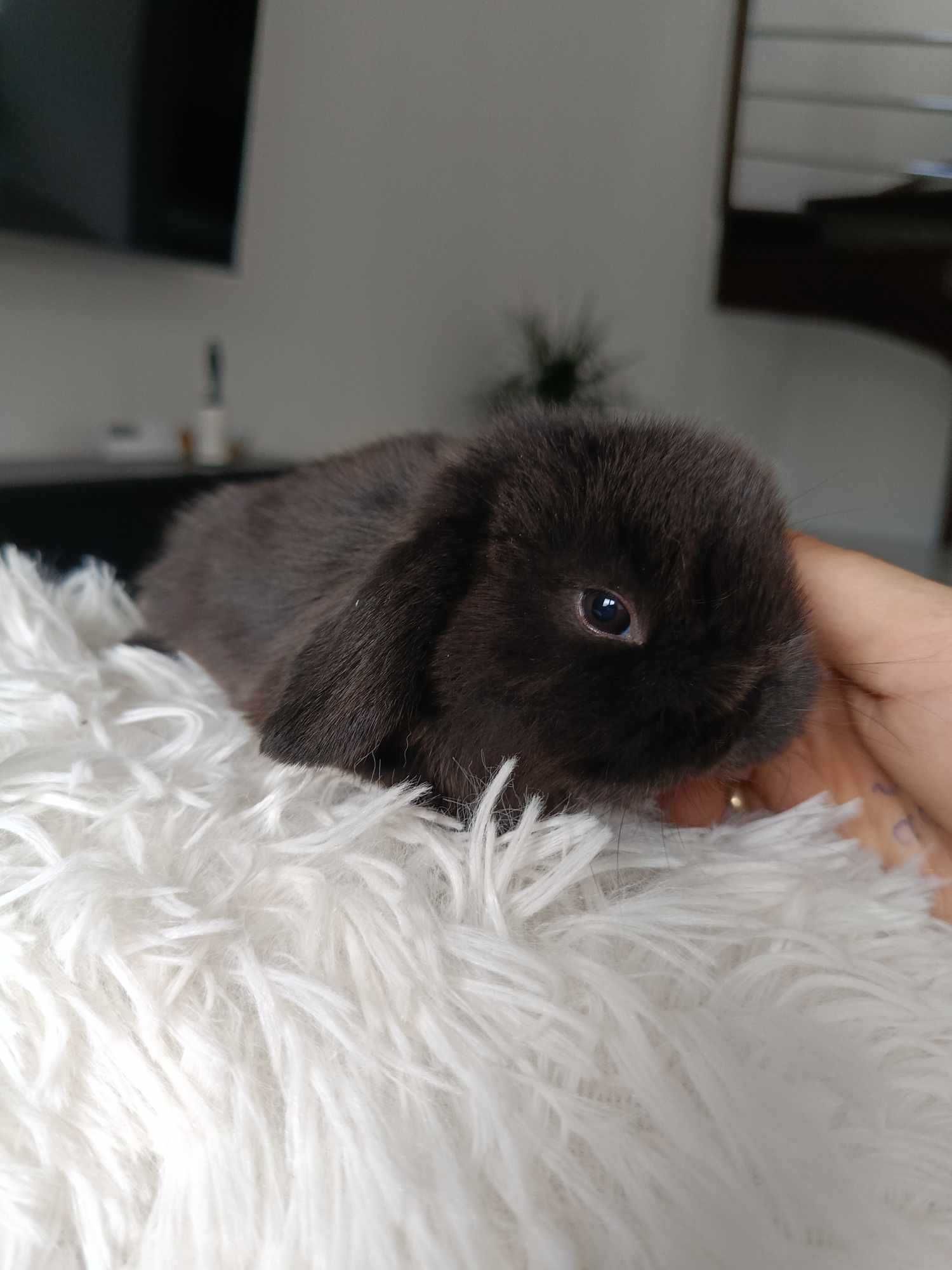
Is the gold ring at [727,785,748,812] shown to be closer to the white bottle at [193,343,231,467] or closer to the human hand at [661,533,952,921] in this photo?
the human hand at [661,533,952,921]

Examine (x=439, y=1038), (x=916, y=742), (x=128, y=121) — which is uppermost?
(x=128, y=121)

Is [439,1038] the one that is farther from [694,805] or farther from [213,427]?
[213,427]

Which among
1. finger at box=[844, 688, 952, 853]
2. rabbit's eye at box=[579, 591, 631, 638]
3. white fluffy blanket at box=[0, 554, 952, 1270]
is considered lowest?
white fluffy blanket at box=[0, 554, 952, 1270]

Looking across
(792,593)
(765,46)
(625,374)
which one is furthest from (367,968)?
(765,46)

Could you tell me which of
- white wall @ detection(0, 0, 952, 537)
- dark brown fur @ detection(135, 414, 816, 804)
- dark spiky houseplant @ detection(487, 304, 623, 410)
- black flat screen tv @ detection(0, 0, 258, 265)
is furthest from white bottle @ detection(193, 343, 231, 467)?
dark brown fur @ detection(135, 414, 816, 804)

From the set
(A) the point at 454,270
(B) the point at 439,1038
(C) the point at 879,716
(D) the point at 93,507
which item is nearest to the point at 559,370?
(A) the point at 454,270

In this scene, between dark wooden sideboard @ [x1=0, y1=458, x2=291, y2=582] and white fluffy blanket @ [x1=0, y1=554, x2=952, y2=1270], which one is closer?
white fluffy blanket @ [x1=0, y1=554, x2=952, y2=1270]
